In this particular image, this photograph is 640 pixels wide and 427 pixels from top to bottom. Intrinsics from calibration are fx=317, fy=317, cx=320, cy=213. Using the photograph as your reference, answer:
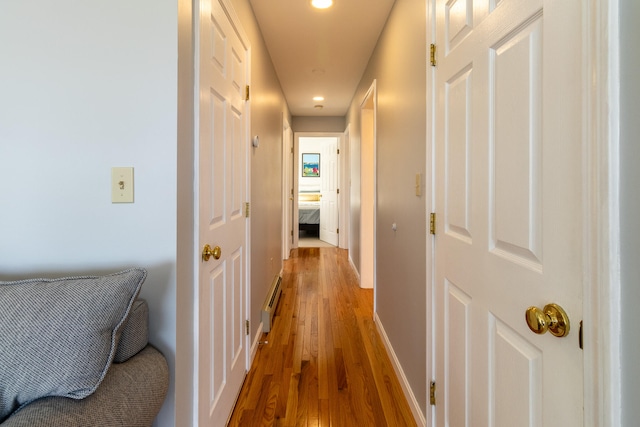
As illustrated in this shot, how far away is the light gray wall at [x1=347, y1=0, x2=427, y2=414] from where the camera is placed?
1.50m

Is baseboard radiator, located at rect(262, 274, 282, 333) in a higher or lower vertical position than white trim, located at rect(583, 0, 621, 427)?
lower

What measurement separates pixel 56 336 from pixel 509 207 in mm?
1127

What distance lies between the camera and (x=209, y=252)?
125 centimetres

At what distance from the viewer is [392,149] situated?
2.08m

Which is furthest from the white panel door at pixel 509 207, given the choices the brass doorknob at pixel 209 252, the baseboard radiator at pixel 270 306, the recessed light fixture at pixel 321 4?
the baseboard radiator at pixel 270 306

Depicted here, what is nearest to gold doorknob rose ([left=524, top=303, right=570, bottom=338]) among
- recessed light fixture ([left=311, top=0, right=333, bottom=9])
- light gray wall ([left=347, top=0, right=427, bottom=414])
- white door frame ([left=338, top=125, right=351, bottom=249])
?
light gray wall ([left=347, top=0, right=427, bottom=414])

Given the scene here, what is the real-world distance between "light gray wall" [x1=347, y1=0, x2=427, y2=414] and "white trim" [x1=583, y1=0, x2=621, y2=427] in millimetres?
890

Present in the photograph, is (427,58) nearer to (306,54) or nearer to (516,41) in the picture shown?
(516,41)

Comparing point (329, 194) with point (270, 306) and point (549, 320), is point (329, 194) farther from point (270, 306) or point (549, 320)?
point (549, 320)

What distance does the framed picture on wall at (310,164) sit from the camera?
7.74 metres

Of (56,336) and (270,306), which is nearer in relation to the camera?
(56,336)

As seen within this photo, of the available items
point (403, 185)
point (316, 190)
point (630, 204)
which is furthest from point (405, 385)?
point (316, 190)

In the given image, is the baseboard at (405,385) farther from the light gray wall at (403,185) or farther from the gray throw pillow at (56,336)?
the gray throw pillow at (56,336)

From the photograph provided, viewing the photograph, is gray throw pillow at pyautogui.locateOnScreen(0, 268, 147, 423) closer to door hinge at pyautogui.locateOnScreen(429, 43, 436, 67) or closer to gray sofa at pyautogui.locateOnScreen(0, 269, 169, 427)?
gray sofa at pyautogui.locateOnScreen(0, 269, 169, 427)
